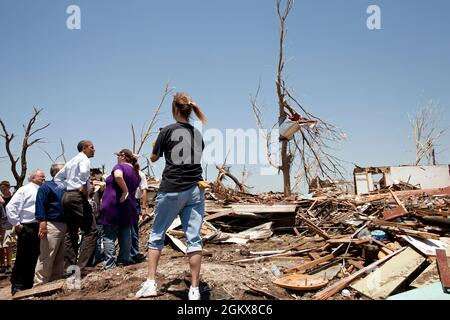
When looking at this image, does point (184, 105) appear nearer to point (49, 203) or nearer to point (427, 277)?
point (49, 203)

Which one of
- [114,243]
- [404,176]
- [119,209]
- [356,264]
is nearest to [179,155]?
[119,209]

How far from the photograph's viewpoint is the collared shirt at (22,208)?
5.08m

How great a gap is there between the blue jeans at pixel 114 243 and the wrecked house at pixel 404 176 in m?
11.5

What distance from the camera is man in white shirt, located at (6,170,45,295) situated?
505 cm

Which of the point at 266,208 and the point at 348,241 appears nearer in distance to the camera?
the point at 348,241

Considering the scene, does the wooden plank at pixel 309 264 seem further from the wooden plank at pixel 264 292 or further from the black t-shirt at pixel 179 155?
the black t-shirt at pixel 179 155

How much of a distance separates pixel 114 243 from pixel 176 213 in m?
2.12

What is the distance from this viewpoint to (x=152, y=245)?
341 cm

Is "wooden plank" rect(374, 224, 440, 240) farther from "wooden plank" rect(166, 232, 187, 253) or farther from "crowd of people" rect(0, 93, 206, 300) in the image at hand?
"crowd of people" rect(0, 93, 206, 300)

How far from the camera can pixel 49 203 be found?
4918mm

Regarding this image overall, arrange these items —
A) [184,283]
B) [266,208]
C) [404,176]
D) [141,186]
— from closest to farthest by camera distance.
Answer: [184,283]
[141,186]
[266,208]
[404,176]

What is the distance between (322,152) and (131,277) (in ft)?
26.7

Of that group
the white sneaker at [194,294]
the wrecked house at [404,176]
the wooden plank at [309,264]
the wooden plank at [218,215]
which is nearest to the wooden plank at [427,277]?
the wooden plank at [309,264]
